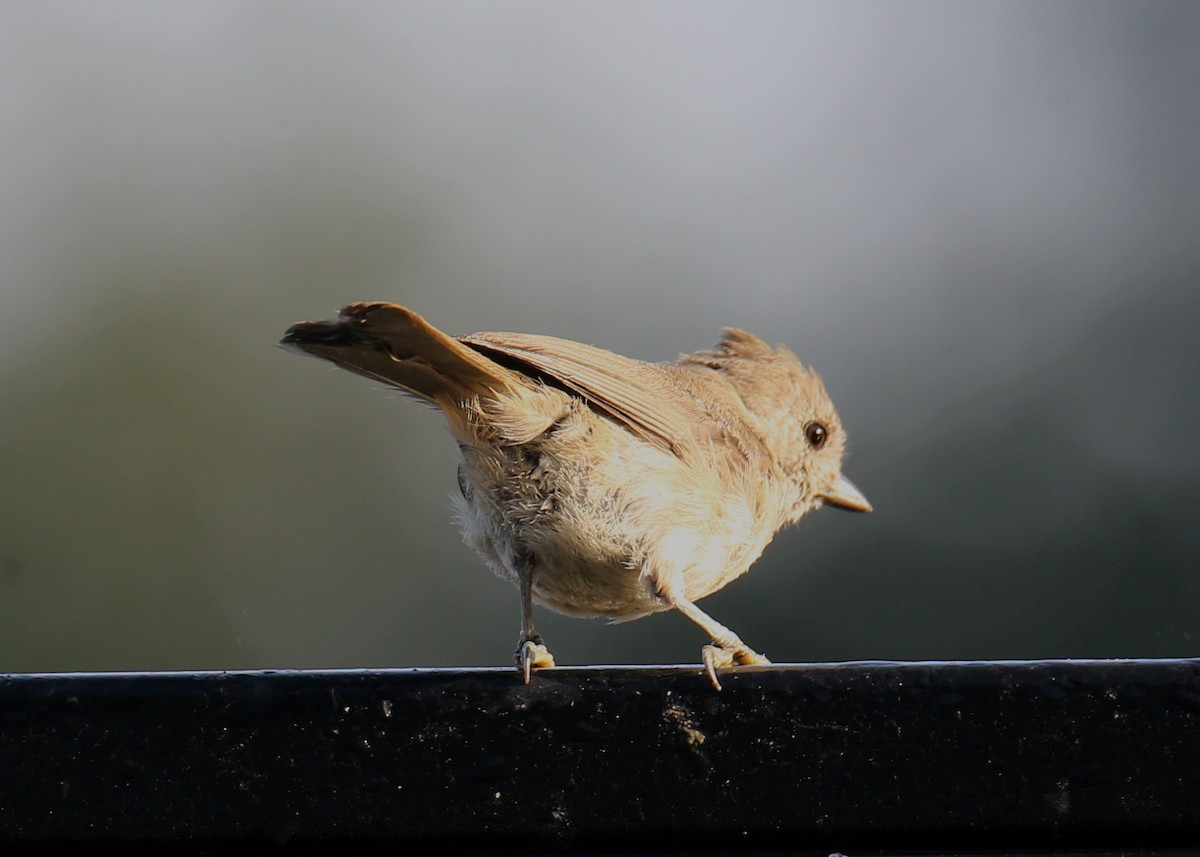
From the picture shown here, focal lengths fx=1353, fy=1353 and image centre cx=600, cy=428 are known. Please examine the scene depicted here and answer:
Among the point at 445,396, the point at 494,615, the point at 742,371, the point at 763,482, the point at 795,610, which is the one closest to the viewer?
the point at 445,396

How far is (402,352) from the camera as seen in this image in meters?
3.17

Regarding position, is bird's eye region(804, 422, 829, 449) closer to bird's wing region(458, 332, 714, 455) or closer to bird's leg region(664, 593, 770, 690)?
bird's wing region(458, 332, 714, 455)

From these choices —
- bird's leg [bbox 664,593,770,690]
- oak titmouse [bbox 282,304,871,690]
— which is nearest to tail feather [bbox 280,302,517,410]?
oak titmouse [bbox 282,304,871,690]

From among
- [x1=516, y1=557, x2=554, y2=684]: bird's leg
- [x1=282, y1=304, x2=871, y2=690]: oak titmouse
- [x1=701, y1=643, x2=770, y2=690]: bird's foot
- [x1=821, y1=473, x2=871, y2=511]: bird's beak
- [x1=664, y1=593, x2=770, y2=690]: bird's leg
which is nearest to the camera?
[x1=701, y1=643, x2=770, y2=690]: bird's foot

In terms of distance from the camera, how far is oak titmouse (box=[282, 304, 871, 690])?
3254 mm

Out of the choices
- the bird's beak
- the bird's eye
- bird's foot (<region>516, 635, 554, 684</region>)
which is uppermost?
the bird's eye

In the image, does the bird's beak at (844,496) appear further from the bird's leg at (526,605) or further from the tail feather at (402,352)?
the tail feather at (402,352)

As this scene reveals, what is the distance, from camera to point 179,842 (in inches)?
71.7

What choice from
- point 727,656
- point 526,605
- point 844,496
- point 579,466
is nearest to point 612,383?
point 579,466

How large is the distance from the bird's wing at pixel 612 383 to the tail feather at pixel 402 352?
69 mm

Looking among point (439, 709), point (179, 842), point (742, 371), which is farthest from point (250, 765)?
point (742, 371)

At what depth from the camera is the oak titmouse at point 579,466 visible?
325 cm

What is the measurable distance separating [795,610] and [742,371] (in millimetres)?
3489

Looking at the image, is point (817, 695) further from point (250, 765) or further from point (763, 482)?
point (763, 482)
